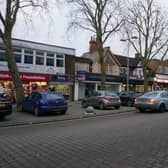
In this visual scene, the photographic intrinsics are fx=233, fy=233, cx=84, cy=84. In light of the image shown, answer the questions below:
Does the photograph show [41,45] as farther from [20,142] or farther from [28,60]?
[20,142]

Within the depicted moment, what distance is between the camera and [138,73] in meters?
44.2

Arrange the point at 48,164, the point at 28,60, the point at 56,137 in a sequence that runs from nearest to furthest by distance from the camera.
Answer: the point at 48,164, the point at 56,137, the point at 28,60

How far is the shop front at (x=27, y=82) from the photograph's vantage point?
2373 cm

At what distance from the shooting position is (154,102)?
17000 mm

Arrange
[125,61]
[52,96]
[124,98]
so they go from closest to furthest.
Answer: [52,96], [124,98], [125,61]

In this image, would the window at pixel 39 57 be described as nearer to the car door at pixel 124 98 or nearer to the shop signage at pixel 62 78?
the shop signage at pixel 62 78

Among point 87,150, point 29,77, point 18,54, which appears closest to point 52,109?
point 87,150

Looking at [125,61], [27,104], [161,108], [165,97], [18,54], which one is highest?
[125,61]

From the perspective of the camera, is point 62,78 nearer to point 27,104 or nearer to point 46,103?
point 27,104

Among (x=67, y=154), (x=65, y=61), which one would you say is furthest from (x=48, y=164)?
(x=65, y=61)

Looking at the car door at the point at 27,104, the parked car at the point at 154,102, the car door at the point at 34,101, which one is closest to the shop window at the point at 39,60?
the car door at the point at 27,104

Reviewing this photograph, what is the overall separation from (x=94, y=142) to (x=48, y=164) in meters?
2.41

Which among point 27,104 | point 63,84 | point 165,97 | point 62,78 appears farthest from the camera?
point 63,84

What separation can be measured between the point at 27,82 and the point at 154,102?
46.6ft
